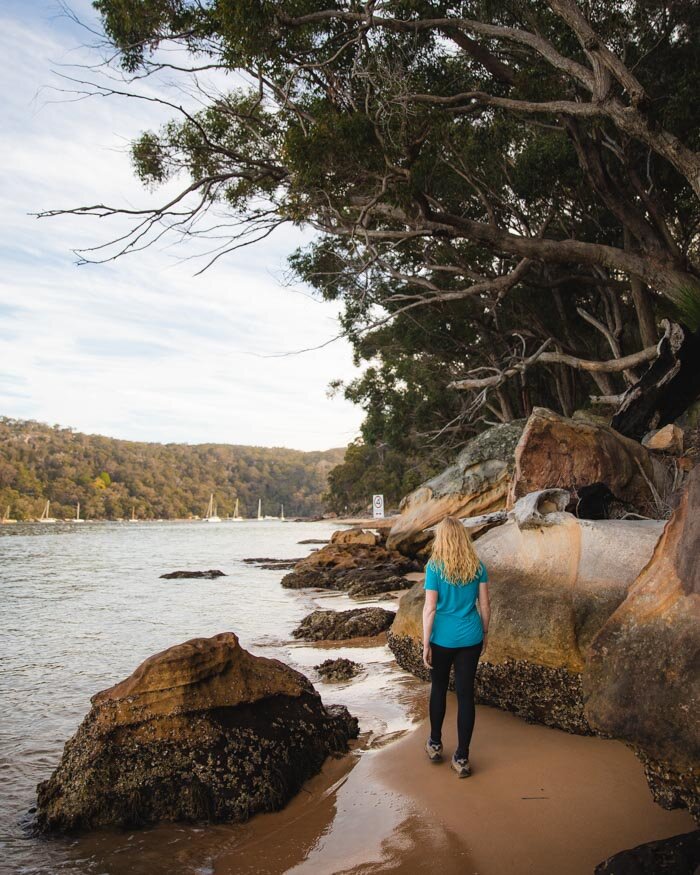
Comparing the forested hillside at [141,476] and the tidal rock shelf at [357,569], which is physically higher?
the forested hillside at [141,476]

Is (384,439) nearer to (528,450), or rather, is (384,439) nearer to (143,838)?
(528,450)

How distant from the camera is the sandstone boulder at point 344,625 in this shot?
899cm

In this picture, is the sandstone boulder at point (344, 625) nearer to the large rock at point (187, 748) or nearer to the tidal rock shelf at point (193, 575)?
the large rock at point (187, 748)

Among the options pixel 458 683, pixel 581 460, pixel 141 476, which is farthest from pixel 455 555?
pixel 141 476

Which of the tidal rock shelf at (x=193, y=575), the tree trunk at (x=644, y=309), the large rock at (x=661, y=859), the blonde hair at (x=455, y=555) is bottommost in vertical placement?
the tidal rock shelf at (x=193, y=575)

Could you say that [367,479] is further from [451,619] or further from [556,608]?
[451,619]

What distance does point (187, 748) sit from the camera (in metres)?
4.04

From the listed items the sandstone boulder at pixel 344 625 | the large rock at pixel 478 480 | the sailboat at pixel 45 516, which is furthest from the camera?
the sailboat at pixel 45 516

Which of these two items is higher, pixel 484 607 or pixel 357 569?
pixel 484 607

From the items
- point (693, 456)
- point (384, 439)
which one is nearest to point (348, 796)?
point (693, 456)

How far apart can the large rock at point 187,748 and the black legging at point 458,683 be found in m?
0.85

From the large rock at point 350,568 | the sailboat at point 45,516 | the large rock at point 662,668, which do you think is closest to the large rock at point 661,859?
the large rock at point 662,668

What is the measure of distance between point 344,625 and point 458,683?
4.96 m

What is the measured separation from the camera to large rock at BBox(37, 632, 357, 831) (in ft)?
12.7
